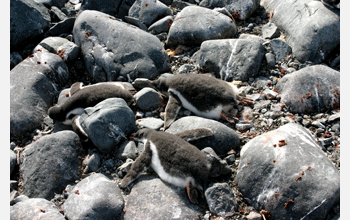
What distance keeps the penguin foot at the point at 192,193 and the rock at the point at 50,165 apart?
6.79 feet

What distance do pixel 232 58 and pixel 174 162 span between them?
318cm

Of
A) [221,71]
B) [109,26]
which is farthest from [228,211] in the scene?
[109,26]

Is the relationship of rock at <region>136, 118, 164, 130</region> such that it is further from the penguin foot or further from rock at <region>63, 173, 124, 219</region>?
the penguin foot

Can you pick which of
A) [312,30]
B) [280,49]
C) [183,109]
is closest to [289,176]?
[183,109]

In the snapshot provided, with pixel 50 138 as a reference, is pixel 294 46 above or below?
above

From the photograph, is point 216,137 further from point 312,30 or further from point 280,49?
point 312,30

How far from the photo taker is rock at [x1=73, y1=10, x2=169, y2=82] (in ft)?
21.8

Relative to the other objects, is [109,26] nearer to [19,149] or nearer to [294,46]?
[19,149]

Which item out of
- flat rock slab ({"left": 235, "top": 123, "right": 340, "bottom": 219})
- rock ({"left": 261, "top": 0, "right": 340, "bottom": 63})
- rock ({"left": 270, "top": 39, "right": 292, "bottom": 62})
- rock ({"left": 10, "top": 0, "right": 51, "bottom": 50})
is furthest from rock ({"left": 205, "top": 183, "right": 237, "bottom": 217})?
rock ({"left": 10, "top": 0, "right": 51, "bottom": 50})

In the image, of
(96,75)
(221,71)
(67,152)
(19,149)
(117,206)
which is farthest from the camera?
(96,75)

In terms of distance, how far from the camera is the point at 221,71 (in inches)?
251

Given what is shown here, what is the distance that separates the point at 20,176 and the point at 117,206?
6.98 feet

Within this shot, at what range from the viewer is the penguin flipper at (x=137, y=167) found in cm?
445

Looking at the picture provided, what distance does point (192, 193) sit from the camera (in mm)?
4145
